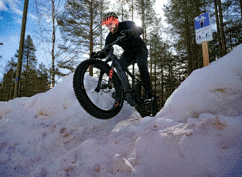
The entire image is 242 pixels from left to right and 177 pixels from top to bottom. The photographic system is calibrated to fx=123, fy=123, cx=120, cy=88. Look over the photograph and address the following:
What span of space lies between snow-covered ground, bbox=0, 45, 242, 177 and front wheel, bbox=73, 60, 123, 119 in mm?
307

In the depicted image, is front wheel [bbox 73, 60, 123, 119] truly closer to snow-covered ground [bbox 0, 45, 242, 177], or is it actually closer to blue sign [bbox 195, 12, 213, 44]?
snow-covered ground [bbox 0, 45, 242, 177]

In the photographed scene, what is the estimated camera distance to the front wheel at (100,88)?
1674 mm

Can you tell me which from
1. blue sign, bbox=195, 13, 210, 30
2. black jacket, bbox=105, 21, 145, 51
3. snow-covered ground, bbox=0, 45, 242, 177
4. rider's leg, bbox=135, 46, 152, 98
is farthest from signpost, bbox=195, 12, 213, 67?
snow-covered ground, bbox=0, 45, 242, 177

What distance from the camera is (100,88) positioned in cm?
219

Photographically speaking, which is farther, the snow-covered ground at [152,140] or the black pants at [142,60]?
the black pants at [142,60]

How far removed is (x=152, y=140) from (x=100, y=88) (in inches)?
53.7

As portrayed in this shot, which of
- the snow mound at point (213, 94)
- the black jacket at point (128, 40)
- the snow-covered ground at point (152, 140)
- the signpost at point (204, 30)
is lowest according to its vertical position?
the snow-covered ground at point (152, 140)

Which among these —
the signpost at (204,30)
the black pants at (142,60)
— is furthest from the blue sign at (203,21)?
the black pants at (142,60)

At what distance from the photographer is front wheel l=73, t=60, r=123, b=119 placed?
167 centimetres

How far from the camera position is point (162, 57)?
14.9 m

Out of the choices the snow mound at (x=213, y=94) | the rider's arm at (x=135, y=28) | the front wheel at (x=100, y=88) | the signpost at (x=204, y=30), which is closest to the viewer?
the snow mound at (x=213, y=94)

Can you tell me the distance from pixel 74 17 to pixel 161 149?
37.0ft

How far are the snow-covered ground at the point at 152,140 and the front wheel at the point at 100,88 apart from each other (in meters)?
0.31

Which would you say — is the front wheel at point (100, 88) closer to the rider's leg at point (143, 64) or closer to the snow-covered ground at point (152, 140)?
the snow-covered ground at point (152, 140)
